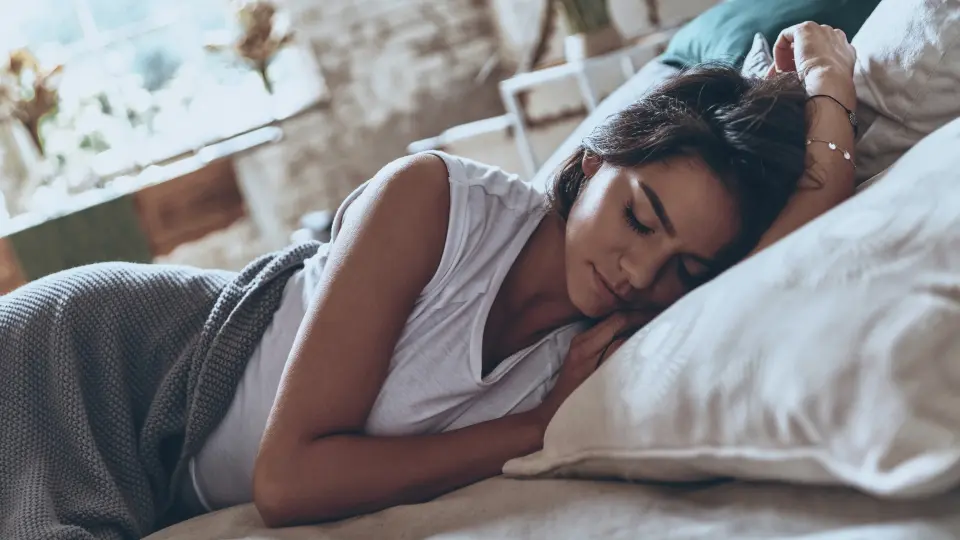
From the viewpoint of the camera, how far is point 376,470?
98 cm

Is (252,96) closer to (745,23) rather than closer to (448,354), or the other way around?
(745,23)

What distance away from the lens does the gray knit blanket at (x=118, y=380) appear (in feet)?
3.48

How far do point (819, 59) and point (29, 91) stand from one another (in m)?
2.75

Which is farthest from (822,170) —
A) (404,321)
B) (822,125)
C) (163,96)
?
(163,96)

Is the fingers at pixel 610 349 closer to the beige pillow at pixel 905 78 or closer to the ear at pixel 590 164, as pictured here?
the ear at pixel 590 164

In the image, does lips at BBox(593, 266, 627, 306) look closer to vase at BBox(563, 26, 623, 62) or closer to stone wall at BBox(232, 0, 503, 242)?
vase at BBox(563, 26, 623, 62)

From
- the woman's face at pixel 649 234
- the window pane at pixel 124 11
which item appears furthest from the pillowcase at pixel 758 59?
the window pane at pixel 124 11

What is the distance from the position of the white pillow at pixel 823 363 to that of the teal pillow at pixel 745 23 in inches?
24.3

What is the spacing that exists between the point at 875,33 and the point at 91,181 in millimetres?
2607

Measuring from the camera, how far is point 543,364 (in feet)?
3.75

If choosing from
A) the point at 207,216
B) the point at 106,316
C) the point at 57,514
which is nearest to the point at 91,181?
the point at 207,216

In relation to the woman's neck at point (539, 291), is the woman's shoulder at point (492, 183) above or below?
above

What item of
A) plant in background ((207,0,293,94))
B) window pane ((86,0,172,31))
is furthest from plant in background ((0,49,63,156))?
plant in background ((207,0,293,94))

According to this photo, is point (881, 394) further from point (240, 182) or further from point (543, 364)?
point (240, 182)
